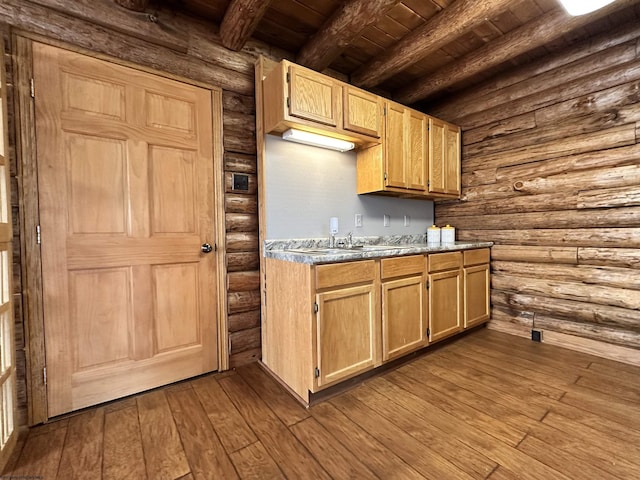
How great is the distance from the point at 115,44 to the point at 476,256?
338cm

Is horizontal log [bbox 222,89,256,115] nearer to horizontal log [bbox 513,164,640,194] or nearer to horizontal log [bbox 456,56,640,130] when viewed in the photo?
horizontal log [bbox 456,56,640,130]

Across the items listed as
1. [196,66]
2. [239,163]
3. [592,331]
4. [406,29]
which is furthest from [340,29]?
[592,331]

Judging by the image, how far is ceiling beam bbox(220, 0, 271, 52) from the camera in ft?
5.98

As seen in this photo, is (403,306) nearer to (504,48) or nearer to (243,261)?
(243,261)

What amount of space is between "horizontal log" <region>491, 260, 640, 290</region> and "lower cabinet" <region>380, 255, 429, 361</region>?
125 cm

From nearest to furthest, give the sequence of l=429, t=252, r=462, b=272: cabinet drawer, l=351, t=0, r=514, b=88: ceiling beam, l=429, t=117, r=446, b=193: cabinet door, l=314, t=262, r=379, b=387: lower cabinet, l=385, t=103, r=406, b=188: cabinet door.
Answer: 1. l=314, t=262, r=379, b=387: lower cabinet
2. l=351, t=0, r=514, b=88: ceiling beam
3. l=429, t=252, r=462, b=272: cabinet drawer
4. l=385, t=103, r=406, b=188: cabinet door
5. l=429, t=117, r=446, b=193: cabinet door

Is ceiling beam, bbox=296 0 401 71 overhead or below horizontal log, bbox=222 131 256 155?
overhead

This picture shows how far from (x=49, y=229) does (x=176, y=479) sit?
1.52 meters

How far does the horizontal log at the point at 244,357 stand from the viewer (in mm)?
2271

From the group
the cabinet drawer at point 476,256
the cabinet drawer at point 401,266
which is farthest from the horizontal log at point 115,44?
the cabinet drawer at point 476,256

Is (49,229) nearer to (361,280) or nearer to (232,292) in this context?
(232,292)

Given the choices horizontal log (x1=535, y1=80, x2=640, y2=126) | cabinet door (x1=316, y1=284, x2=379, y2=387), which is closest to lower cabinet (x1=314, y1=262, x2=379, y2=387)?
cabinet door (x1=316, y1=284, x2=379, y2=387)

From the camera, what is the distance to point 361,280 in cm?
193

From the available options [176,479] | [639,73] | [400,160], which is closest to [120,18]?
[400,160]
